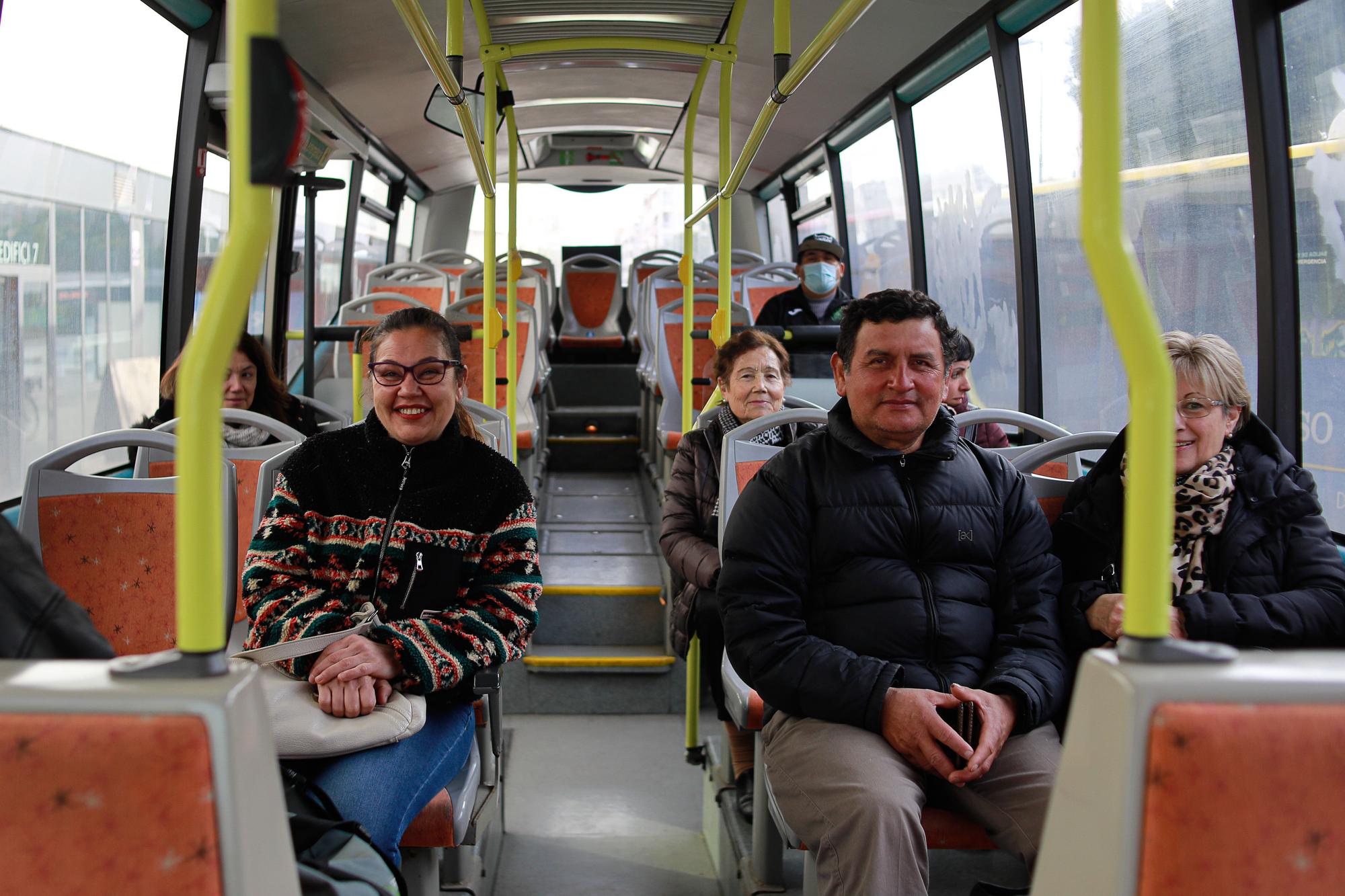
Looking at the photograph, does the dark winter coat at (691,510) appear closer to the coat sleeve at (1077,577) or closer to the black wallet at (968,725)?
the coat sleeve at (1077,577)

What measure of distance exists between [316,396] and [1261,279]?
4514 mm

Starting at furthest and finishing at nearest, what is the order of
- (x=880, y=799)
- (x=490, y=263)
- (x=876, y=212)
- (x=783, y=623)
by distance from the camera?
(x=876, y=212), (x=490, y=263), (x=783, y=623), (x=880, y=799)

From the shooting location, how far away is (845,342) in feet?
7.19

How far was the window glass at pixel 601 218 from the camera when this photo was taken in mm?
10055

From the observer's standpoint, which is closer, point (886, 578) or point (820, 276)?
point (886, 578)

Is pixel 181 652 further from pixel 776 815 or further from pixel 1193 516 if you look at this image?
pixel 1193 516

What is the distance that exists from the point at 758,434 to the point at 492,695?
1.08m

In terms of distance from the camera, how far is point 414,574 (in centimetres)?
207

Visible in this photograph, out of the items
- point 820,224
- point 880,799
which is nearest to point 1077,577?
point 880,799

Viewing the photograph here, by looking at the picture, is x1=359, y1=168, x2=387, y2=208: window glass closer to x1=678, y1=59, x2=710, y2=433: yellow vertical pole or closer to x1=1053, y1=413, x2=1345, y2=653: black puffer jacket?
x1=678, y1=59, x2=710, y2=433: yellow vertical pole

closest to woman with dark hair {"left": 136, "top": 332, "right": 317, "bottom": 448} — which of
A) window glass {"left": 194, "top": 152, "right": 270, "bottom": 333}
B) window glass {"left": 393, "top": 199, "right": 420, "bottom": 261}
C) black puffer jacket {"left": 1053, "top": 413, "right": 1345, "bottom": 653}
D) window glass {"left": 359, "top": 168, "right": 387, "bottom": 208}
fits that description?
window glass {"left": 194, "top": 152, "right": 270, "bottom": 333}

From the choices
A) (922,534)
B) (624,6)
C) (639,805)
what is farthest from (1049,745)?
(624,6)

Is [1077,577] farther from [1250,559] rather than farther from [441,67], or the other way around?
[441,67]

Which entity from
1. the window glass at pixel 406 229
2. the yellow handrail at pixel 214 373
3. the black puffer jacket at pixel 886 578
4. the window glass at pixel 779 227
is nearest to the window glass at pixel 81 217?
the black puffer jacket at pixel 886 578
